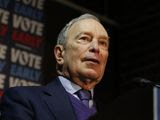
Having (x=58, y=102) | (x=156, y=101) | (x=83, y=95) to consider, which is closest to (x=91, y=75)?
(x=83, y=95)

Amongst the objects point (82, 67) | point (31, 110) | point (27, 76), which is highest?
point (82, 67)

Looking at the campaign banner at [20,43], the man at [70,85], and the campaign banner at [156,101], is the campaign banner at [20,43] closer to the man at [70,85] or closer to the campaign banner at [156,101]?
the man at [70,85]

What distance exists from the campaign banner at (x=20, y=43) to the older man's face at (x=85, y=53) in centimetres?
191

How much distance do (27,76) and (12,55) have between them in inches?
7.9

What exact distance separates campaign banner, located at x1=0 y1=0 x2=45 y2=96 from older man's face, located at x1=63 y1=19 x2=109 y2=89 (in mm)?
1912

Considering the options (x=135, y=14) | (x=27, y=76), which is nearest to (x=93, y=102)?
(x=27, y=76)

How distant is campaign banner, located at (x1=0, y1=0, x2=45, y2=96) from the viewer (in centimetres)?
399

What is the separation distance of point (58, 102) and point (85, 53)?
232 millimetres

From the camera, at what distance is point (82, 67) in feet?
6.55

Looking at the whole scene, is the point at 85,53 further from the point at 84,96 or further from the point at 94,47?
the point at 84,96

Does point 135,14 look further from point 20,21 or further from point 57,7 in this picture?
point 20,21

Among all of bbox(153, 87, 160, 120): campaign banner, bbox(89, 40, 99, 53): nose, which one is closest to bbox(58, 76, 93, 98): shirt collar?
bbox(89, 40, 99, 53): nose

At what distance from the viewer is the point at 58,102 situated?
1883 mm

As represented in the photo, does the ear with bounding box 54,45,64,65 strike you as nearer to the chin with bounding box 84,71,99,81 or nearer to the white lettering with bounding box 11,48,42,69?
the chin with bounding box 84,71,99,81
